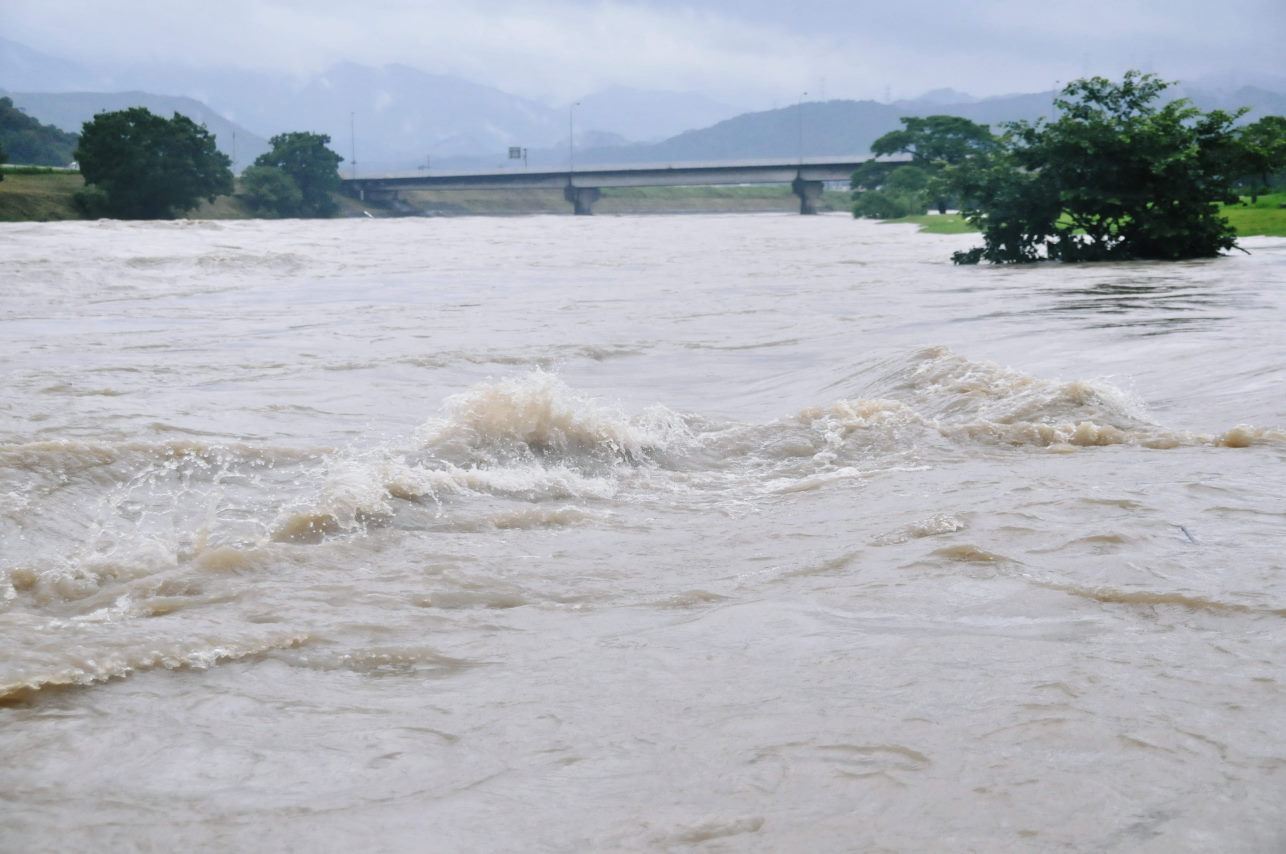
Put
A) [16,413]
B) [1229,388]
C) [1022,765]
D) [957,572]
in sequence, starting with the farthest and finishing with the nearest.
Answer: [1229,388]
[16,413]
[957,572]
[1022,765]

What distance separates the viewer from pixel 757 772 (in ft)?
10.3

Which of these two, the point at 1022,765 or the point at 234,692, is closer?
the point at 1022,765

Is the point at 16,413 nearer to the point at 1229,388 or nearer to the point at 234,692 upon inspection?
the point at 234,692

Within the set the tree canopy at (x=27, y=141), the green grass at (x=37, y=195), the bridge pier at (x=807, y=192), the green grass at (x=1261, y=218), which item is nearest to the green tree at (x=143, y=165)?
the green grass at (x=37, y=195)

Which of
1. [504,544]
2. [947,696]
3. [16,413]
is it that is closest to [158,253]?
[16,413]

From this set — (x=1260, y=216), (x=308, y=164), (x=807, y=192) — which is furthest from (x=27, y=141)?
(x=1260, y=216)

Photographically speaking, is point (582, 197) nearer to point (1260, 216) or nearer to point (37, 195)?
point (37, 195)

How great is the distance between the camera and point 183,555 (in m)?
5.30

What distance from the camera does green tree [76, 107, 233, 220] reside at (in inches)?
2837

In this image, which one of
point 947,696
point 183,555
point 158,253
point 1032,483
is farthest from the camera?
point 158,253

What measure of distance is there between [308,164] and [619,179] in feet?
103

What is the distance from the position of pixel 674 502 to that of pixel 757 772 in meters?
3.63

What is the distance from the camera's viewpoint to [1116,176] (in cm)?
2611

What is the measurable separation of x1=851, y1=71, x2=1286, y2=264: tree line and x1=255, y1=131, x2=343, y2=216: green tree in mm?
81256
